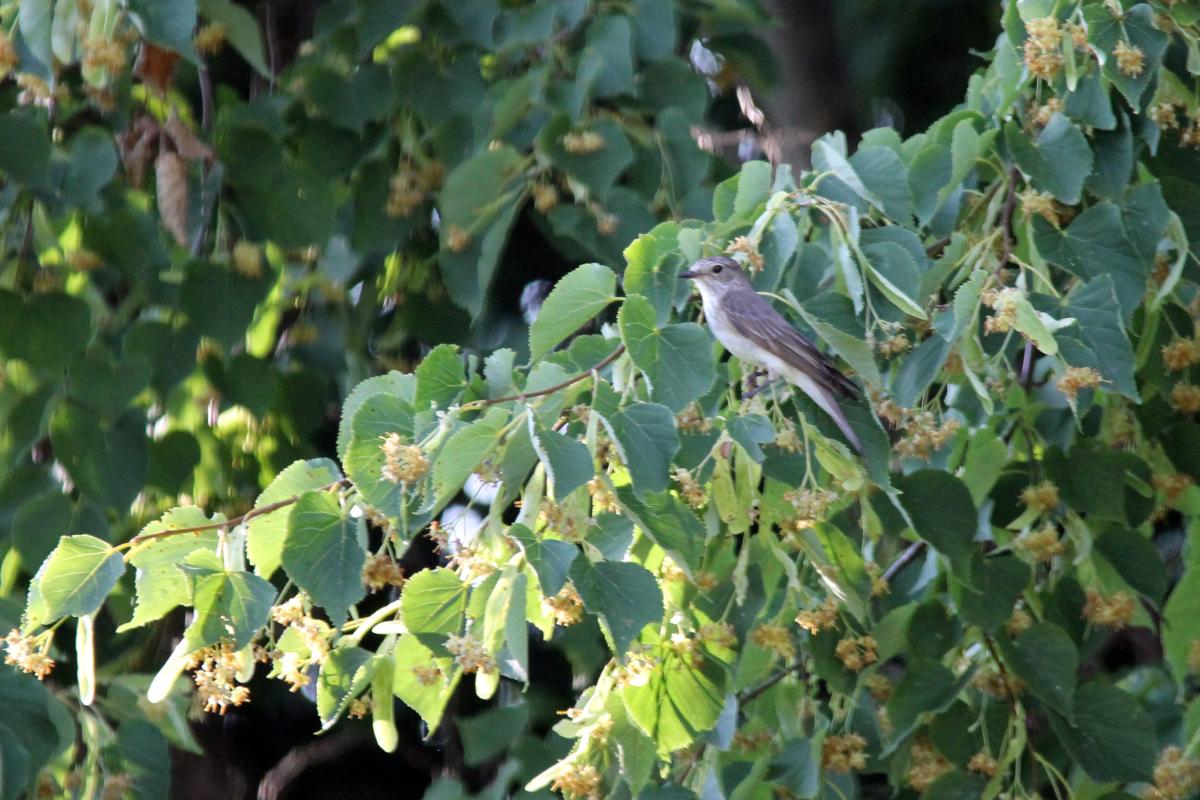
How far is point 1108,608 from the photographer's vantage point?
112 inches

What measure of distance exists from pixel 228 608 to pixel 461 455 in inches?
15.1

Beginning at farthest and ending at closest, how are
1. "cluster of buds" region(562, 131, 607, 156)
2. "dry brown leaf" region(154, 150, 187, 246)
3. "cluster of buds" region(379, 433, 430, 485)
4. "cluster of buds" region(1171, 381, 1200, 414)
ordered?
"dry brown leaf" region(154, 150, 187, 246) < "cluster of buds" region(562, 131, 607, 156) < "cluster of buds" region(1171, 381, 1200, 414) < "cluster of buds" region(379, 433, 430, 485)

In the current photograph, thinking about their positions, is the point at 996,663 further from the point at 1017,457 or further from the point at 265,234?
the point at 265,234

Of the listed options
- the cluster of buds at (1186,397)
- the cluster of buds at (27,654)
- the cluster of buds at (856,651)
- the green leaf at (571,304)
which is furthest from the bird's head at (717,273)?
the cluster of buds at (27,654)

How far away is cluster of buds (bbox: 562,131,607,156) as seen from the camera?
10.7 ft

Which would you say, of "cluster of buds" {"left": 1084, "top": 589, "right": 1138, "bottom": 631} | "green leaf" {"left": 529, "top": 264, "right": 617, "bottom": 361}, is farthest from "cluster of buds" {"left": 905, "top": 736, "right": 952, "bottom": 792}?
"green leaf" {"left": 529, "top": 264, "right": 617, "bottom": 361}

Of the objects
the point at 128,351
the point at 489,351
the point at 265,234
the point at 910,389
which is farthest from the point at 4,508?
the point at 910,389

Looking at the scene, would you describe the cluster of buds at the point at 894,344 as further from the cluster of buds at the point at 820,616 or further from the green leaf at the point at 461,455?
the green leaf at the point at 461,455

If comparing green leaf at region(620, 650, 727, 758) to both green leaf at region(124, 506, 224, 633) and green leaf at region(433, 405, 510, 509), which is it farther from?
green leaf at region(124, 506, 224, 633)

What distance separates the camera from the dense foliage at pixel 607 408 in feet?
7.36

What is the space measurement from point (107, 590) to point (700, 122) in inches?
76.2

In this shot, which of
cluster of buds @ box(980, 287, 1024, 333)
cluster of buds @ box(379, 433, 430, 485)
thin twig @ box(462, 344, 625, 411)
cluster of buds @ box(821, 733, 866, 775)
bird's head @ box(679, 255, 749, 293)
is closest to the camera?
cluster of buds @ box(379, 433, 430, 485)

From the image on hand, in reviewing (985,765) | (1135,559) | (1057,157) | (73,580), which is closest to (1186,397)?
(1135,559)

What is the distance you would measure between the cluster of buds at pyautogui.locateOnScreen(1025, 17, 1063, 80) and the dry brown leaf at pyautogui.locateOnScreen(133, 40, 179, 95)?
1882mm
